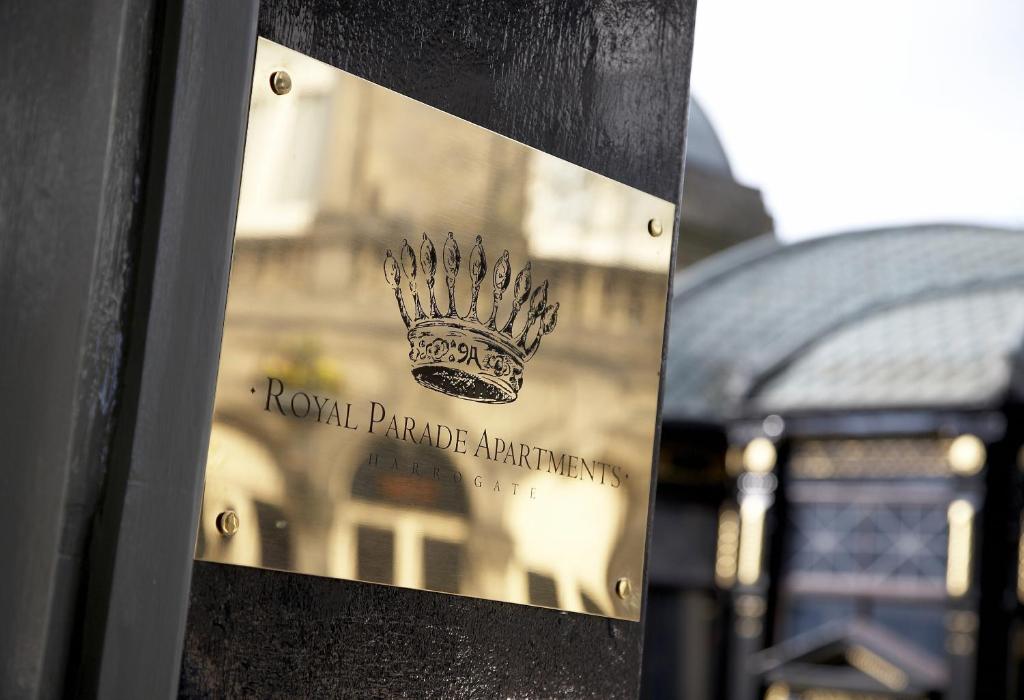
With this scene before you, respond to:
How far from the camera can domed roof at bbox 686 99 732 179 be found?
48.3 feet

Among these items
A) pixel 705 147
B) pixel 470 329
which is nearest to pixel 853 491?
pixel 705 147

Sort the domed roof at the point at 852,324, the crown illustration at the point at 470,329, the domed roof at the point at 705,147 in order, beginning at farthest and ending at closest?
the domed roof at the point at 705,147, the domed roof at the point at 852,324, the crown illustration at the point at 470,329

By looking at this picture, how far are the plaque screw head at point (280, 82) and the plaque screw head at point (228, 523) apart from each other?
1.07 ft

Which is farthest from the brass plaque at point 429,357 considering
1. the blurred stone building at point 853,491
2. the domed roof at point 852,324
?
the domed roof at point 852,324

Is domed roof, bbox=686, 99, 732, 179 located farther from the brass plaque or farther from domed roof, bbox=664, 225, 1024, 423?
the brass plaque

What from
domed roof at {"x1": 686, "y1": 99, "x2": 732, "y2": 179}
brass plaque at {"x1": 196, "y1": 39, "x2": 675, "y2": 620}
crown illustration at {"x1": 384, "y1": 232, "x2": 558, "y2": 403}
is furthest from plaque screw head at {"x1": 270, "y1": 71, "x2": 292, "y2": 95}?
domed roof at {"x1": 686, "y1": 99, "x2": 732, "y2": 179}

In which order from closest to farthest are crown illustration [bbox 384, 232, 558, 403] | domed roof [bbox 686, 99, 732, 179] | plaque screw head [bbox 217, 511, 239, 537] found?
plaque screw head [bbox 217, 511, 239, 537]
crown illustration [bbox 384, 232, 558, 403]
domed roof [bbox 686, 99, 732, 179]

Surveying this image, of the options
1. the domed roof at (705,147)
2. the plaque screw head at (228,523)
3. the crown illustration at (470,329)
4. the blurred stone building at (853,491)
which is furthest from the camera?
the domed roof at (705,147)

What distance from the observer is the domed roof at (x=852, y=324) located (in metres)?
8.70

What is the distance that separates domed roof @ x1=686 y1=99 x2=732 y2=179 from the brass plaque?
1340 centimetres

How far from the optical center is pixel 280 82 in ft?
3.45

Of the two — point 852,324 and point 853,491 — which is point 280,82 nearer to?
point 853,491

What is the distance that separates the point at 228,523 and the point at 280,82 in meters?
0.34

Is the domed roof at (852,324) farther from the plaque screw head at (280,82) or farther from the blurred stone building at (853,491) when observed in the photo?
the plaque screw head at (280,82)
